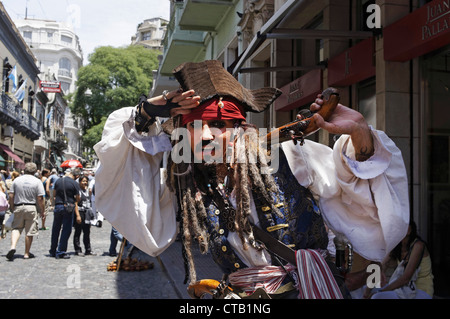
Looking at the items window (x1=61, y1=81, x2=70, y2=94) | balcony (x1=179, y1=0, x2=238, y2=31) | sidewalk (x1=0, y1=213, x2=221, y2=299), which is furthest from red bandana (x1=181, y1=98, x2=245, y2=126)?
window (x1=61, y1=81, x2=70, y2=94)

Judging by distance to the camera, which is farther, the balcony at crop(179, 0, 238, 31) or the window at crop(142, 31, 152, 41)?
the window at crop(142, 31, 152, 41)

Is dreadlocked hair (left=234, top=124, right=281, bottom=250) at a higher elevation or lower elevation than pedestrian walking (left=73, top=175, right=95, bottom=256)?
higher

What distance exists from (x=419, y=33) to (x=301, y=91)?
11.3ft

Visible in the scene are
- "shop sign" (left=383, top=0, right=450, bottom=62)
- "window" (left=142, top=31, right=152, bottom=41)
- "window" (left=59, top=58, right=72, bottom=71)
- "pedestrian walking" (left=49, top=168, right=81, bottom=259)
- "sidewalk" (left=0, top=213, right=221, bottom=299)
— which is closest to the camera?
"shop sign" (left=383, top=0, right=450, bottom=62)

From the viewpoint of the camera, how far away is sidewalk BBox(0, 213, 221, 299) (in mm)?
6152

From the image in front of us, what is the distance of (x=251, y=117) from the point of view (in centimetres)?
1148

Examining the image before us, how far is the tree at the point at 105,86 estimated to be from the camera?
35875 mm

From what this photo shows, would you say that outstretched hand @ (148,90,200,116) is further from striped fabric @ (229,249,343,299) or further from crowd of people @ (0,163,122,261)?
crowd of people @ (0,163,122,261)

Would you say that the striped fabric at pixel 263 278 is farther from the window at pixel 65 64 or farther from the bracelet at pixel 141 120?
the window at pixel 65 64

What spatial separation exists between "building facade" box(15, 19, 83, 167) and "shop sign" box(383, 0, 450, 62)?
133ft

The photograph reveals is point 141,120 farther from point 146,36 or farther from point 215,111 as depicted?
point 146,36

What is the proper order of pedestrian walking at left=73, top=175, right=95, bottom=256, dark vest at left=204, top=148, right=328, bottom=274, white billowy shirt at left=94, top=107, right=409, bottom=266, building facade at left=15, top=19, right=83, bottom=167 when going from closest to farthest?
white billowy shirt at left=94, top=107, right=409, bottom=266 < dark vest at left=204, top=148, right=328, bottom=274 < pedestrian walking at left=73, top=175, right=95, bottom=256 < building facade at left=15, top=19, right=83, bottom=167

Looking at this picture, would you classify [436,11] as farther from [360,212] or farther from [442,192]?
[360,212]

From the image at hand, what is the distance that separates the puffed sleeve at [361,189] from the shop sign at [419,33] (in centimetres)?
357
